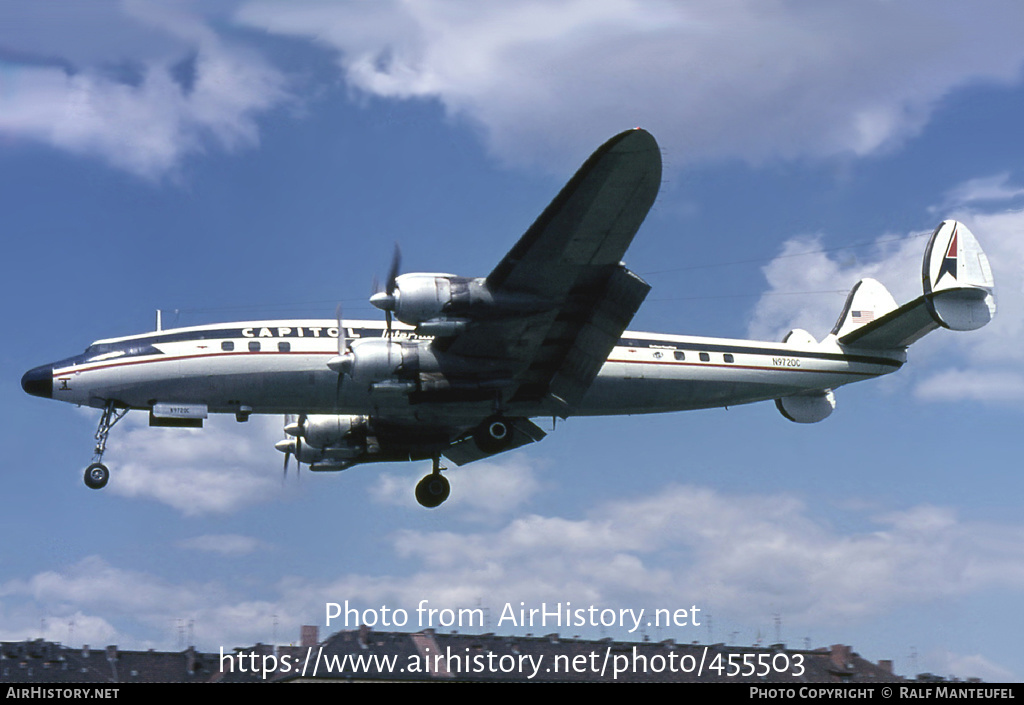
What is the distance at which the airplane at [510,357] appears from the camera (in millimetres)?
24906

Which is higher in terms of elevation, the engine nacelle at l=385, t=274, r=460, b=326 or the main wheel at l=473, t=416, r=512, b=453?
the engine nacelle at l=385, t=274, r=460, b=326

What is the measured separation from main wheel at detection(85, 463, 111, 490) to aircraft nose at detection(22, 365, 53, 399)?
2.09 meters

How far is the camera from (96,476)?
1042 inches

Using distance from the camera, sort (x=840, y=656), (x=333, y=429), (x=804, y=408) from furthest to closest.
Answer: (x=840, y=656), (x=804, y=408), (x=333, y=429)

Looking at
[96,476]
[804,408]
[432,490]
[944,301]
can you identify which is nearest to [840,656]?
[804,408]

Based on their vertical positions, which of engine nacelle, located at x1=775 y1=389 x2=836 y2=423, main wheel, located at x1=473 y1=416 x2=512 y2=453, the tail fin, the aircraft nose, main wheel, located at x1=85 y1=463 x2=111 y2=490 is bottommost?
main wheel, located at x1=85 y1=463 x2=111 y2=490

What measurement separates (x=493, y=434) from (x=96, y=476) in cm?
958

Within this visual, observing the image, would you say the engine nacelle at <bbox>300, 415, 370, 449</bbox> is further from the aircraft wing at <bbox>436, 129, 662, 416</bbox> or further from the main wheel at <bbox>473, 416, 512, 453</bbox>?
the aircraft wing at <bbox>436, 129, 662, 416</bbox>

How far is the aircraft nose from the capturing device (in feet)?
87.8

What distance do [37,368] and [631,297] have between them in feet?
47.6

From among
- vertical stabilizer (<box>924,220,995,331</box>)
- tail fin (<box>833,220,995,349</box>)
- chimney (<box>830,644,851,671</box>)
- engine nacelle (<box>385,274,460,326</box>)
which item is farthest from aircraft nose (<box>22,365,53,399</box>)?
chimney (<box>830,644,851,671</box>)

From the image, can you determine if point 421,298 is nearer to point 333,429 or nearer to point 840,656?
point 333,429

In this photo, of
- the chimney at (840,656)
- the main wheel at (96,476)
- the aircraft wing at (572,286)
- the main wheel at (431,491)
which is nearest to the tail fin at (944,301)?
the aircraft wing at (572,286)
